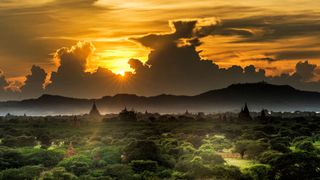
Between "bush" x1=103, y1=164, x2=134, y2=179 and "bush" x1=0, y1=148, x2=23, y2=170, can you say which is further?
"bush" x1=0, y1=148, x2=23, y2=170

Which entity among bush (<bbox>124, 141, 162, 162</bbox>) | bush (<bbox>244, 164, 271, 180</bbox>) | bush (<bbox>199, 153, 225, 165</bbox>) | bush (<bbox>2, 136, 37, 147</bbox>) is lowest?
bush (<bbox>244, 164, 271, 180</bbox>)

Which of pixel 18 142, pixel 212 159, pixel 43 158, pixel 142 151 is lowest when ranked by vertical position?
pixel 212 159

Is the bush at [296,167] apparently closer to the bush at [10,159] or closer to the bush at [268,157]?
the bush at [268,157]

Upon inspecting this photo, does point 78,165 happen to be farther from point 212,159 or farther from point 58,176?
point 212,159

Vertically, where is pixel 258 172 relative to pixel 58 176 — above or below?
below

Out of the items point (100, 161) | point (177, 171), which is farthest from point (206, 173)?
point (100, 161)

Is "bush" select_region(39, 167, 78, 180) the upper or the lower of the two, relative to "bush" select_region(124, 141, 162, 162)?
lower

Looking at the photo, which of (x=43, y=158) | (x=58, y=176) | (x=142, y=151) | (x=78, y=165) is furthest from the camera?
(x=142, y=151)

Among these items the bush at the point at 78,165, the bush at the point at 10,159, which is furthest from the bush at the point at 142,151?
the bush at the point at 10,159

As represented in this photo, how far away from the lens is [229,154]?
326 ft

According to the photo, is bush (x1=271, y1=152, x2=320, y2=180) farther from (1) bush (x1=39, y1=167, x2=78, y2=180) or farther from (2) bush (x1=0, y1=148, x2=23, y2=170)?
(2) bush (x1=0, y1=148, x2=23, y2=170)

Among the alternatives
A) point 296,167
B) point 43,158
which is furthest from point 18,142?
point 296,167

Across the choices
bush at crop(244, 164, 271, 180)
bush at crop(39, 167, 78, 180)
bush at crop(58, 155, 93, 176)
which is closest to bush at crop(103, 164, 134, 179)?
bush at crop(58, 155, 93, 176)

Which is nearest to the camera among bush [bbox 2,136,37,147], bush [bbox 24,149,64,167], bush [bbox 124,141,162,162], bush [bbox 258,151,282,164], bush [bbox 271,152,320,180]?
bush [bbox 271,152,320,180]
